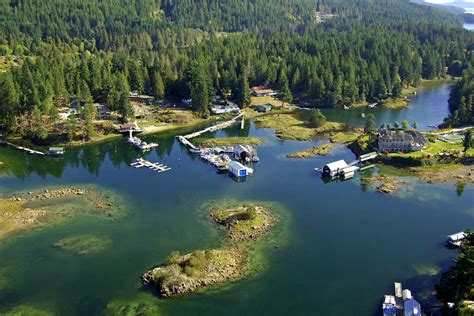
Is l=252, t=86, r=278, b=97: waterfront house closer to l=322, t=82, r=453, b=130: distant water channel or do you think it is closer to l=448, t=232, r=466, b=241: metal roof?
l=322, t=82, r=453, b=130: distant water channel

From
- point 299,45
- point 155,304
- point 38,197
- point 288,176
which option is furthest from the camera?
point 299,45

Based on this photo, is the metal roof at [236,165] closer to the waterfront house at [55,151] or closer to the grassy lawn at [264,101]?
the waterfront house at [55,151]

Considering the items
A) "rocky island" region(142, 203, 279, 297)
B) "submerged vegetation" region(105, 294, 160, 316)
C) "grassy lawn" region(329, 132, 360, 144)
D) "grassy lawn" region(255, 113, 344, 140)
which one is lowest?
"submerged vegetation" region(105, 294, 160, 316)

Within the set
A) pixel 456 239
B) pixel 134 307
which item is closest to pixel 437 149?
pixel 456 239

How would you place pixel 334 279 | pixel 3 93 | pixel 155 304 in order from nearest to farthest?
pixel 155 304 → pixel 334 279 → pixel 3 93

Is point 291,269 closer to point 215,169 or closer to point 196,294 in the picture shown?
point 196,294

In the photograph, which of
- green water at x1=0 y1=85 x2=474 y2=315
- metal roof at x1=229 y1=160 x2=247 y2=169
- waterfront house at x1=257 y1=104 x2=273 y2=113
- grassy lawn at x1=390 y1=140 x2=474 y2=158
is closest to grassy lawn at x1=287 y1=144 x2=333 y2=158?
green water at x1=0 y1=85 x2=474 y2=315

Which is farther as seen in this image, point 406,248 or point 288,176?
point 288,176

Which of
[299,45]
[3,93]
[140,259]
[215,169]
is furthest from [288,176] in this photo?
[299,45]
